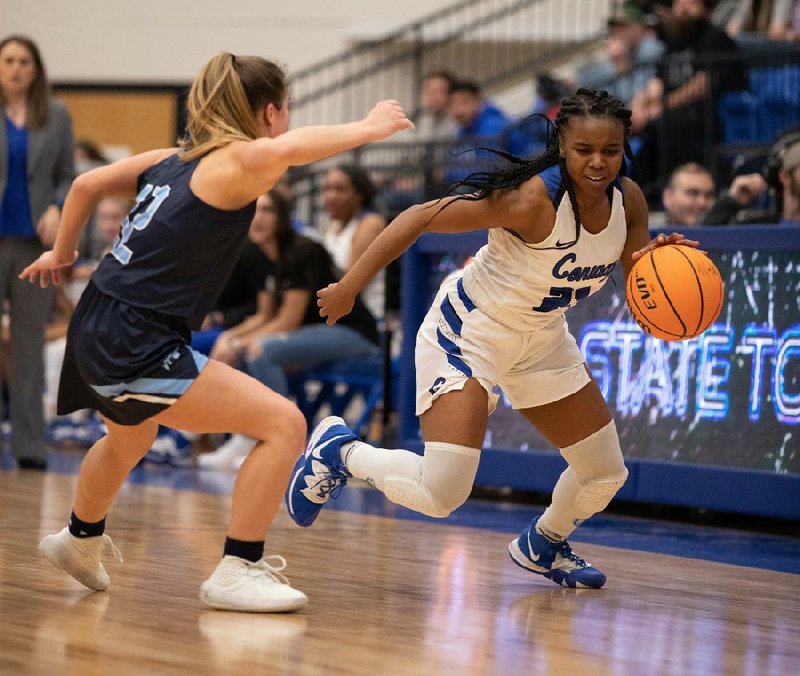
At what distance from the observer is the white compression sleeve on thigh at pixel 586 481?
4.55 meters

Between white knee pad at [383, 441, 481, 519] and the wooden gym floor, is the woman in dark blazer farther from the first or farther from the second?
white knee pad at [383, 441, 481, 519]

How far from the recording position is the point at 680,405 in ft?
21.1

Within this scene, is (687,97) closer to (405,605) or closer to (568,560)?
(568,560)

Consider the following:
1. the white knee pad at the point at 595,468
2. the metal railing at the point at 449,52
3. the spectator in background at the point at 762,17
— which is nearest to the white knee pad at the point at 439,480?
the white knee pad at the point at 595,468

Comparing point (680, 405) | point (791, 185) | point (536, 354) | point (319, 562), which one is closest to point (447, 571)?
point (319, 562)

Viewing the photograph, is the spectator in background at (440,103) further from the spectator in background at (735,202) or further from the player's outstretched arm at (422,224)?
the player's outstretched arm at (422,224)

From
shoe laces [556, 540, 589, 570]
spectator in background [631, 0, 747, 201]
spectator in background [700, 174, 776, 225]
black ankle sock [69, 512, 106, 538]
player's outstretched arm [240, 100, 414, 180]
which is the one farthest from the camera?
spectator in background [631, 0, 747, 201]

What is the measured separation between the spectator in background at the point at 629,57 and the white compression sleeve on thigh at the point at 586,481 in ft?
23.0

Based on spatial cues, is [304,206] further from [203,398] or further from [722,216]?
[203,398]

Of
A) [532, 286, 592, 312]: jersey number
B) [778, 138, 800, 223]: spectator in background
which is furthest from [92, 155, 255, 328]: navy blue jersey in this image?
[778, 138, 800, 223]: spectator in background

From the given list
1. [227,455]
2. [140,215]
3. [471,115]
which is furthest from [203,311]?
[471,115]

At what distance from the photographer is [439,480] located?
4266 millimetres

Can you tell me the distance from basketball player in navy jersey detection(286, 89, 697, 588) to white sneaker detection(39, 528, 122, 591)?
2.21 ft

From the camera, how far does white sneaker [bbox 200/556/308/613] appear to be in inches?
153
